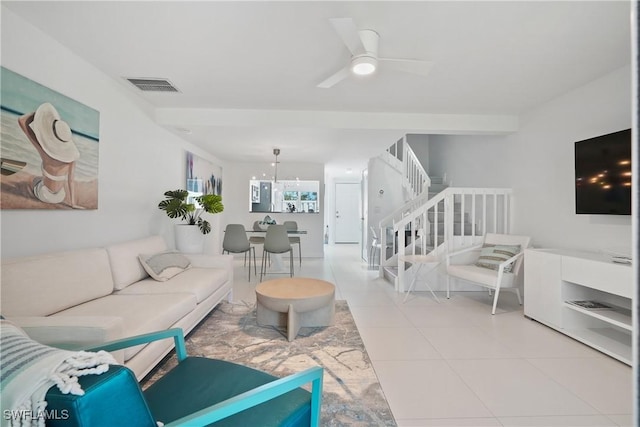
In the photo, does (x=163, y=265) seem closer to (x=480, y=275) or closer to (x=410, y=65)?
(x=410, y=65)

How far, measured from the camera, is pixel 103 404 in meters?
0.63

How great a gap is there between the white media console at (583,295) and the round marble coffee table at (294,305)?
213 centimetres

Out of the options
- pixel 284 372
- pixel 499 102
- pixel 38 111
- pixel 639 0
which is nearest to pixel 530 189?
pixel 499 102

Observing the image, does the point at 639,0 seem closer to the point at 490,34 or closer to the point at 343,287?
the point at 490,34

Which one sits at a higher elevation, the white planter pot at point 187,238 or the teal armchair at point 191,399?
the white planter pot at point 187,238

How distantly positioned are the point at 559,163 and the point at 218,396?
4090 mm

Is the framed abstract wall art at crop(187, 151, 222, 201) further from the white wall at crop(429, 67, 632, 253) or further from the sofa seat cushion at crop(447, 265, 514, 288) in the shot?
the white wall at crop(429, 67, 632, 253)

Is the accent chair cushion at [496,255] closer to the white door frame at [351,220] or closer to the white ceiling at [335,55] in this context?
the white ceiling at [335,55]

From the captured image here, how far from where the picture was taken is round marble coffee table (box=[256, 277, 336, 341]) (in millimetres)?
2535

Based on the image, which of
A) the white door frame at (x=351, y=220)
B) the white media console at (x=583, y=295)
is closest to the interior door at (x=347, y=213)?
the white door frame at (x=351, y=220)

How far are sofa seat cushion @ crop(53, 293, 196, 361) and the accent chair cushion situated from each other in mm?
3360

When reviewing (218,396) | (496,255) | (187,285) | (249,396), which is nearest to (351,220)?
(496,255)

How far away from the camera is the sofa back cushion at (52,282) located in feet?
5.45

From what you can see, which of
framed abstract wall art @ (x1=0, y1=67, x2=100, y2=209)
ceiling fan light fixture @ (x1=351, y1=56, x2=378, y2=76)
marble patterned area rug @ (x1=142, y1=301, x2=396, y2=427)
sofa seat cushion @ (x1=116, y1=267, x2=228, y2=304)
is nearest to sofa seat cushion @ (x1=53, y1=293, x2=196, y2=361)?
sofa seat cushion @ (x1=116, y1=267, x2=228, y2=304)
